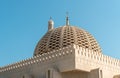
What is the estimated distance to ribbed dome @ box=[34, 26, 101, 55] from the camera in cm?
2121

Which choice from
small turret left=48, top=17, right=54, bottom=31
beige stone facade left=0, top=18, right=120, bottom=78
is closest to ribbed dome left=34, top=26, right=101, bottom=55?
beige stone facade left=0, top=18, right=120, bottom=78

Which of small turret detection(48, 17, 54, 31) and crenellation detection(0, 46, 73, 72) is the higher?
small turret detection(48, 17, 54, 31)

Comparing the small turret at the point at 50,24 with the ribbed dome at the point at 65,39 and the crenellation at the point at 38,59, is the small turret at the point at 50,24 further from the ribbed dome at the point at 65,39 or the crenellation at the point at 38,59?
the crenellation at the point at 38,59

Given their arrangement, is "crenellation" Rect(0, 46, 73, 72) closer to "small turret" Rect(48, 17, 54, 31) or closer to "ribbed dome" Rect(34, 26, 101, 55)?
"ribbed dome" Rect(34, 26, 101, 55)

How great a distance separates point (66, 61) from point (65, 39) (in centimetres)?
433

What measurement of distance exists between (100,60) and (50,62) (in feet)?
10.7

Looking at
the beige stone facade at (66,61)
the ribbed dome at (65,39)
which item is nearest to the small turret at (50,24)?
the beige stone facade at (66,61)

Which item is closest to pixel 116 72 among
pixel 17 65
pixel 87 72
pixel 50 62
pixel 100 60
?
pixel 100 60

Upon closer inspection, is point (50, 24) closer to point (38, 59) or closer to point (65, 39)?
point (65, 39)

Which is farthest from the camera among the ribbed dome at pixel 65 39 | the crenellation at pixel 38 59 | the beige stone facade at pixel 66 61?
the ribbed dome at pixel 65 39

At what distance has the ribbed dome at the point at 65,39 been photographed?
21212mm

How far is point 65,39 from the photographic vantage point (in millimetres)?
21312

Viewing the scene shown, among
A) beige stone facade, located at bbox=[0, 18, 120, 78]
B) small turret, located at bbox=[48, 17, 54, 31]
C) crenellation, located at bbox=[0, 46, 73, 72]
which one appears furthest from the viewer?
small turret, located at bbox=[48, 17, 54, 31]

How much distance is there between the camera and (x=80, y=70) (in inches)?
672
